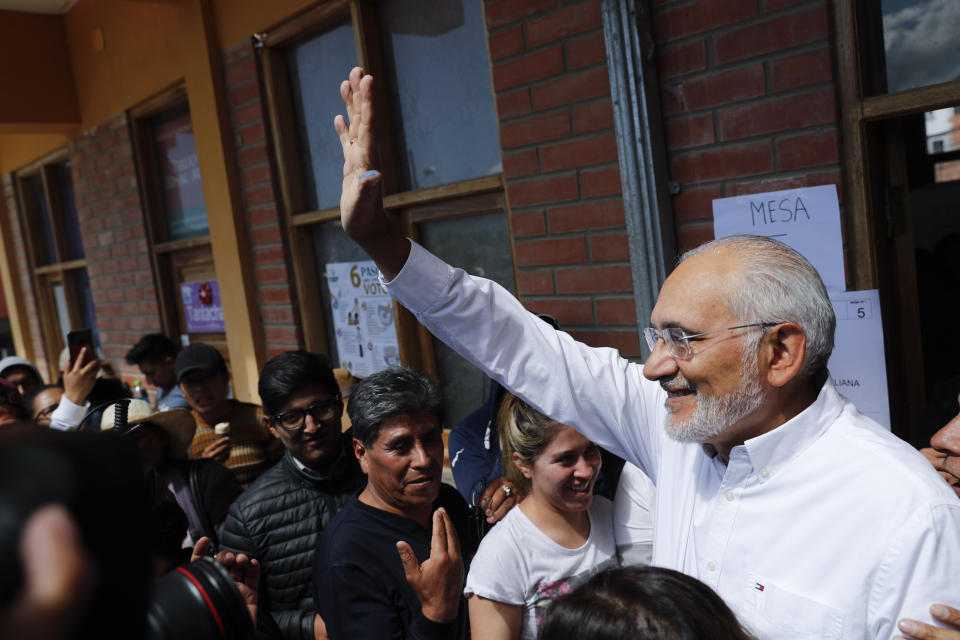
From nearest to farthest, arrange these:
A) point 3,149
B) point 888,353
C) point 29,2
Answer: point 888,353 → point 29,2 → point 3,149

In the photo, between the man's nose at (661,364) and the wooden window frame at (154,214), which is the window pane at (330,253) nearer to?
the wooden window frame at (154,214)

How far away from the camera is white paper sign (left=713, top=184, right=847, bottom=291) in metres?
2.07

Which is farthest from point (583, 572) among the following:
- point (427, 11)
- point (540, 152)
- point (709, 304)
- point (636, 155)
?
point (427, 11)

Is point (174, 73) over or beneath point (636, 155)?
over

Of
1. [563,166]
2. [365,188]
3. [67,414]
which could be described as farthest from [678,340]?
[67,414]

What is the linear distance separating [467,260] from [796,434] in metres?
2.26

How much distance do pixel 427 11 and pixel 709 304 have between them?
2556mm

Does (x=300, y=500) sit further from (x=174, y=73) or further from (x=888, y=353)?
(x=174, y=73)

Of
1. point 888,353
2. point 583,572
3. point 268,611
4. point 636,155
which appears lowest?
point 268,611

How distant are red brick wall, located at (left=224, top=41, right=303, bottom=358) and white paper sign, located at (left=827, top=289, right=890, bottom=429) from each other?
9.97 ft

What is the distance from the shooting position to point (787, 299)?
132 cm

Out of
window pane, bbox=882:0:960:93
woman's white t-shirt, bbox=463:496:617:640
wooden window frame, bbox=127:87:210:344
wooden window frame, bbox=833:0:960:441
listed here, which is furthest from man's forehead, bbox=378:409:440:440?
wooden window frame, bbox=127:87:210:344

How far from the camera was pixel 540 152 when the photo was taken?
276 cm

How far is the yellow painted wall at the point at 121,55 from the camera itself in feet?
16.0
